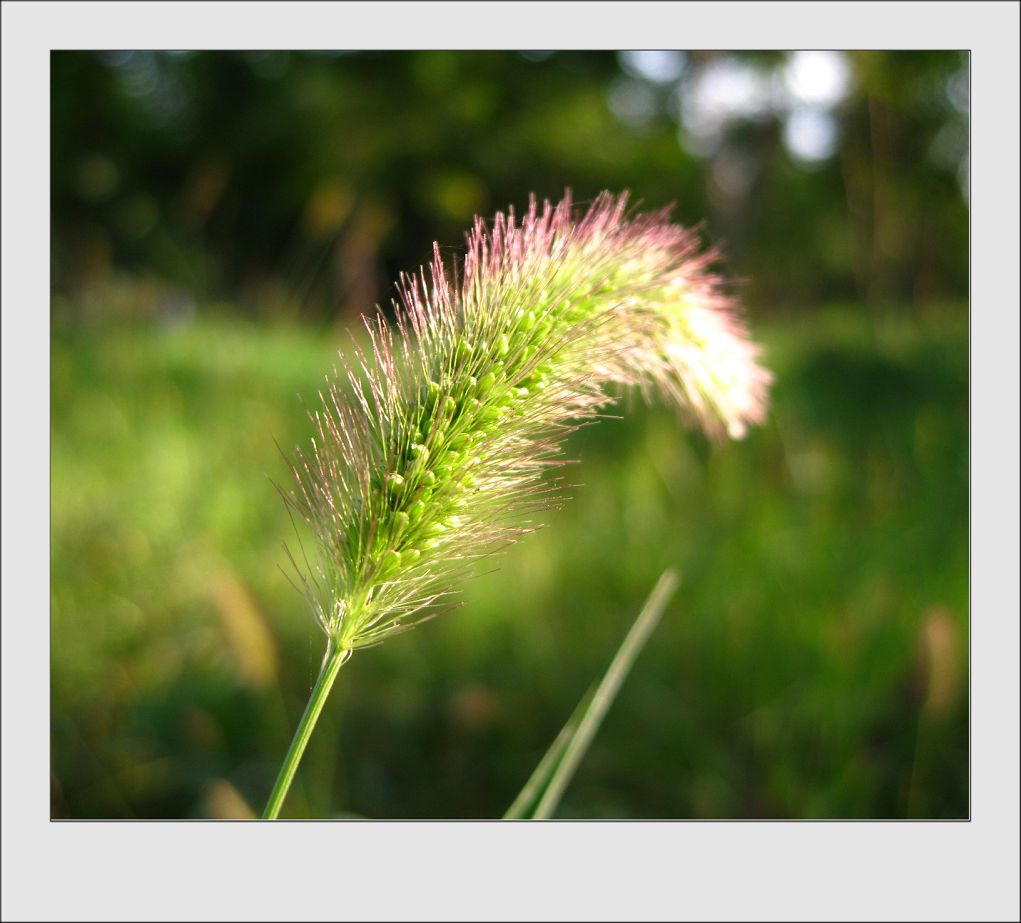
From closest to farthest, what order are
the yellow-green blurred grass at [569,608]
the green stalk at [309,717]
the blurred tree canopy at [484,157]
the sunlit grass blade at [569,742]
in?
the green stalk at [309,717]
the sunlit grass blade at [569,742]
the yellow-green blurred grass at [569,608]
the blurred tree canopy at [484,157]

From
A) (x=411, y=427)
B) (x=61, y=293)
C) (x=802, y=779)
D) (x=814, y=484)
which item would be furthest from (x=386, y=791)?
(x=411, y=427)

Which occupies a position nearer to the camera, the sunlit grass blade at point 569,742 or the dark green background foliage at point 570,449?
the sunlit grass blade at point 569,742

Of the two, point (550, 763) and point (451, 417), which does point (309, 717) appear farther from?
point (550, 763)

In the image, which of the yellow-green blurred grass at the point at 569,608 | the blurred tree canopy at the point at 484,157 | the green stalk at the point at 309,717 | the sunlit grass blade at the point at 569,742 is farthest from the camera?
the blurred tree canopy at the point at 484,157

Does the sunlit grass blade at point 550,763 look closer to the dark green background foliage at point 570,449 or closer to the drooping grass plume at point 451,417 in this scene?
the drooping grass plume at point 451,417

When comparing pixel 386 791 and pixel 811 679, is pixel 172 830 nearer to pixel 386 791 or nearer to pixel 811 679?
pixel 386 791

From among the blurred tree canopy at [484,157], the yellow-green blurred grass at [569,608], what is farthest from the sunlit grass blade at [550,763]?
the blurred tree canopy at [484,157]

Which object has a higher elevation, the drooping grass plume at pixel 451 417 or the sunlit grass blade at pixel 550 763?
the drooping grass plume at pixel 451 417
